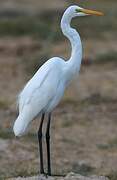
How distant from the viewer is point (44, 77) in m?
9.11

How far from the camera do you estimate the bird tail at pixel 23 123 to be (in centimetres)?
894

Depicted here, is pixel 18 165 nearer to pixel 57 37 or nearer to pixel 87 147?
pixel 87 147

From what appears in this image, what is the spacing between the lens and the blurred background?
41.6 ft

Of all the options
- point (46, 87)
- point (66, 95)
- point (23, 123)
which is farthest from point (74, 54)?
point (66, 95)

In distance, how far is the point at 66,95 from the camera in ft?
59.3

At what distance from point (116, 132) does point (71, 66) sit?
5731mm

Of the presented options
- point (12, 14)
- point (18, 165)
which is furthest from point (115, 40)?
point (18, 165)

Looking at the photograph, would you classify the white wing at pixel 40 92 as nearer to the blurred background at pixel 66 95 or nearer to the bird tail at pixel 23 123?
the bird tail at pixel 23 123

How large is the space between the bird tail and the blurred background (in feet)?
3.80

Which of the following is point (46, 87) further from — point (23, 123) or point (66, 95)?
point (66, 95)

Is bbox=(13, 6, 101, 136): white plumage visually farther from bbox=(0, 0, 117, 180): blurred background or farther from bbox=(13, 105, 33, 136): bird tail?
bbox=(0, 0, 117, 180): blurred background

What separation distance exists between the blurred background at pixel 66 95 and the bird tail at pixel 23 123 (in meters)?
1.16

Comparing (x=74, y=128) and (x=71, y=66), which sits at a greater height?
(x=71, y=66)

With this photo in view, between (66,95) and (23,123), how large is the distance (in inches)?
358
